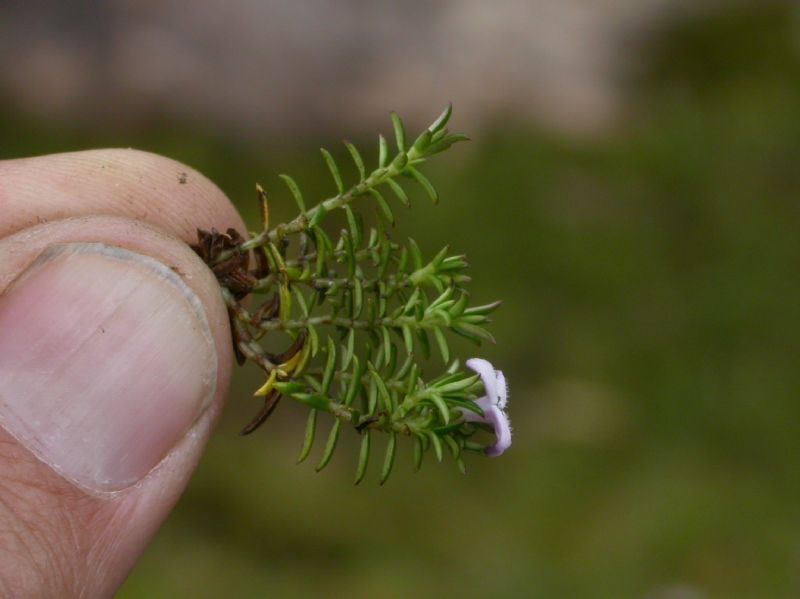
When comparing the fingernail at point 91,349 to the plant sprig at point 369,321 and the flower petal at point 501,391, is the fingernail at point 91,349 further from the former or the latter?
the flower petal at point 501,391

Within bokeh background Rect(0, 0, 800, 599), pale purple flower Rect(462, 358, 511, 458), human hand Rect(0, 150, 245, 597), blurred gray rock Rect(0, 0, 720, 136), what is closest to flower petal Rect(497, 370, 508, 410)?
pale purple flower Rect(462, 358, 511, 458)

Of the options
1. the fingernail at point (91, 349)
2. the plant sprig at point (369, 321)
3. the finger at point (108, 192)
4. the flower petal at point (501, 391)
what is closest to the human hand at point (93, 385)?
the fingernail at point (91, 349)

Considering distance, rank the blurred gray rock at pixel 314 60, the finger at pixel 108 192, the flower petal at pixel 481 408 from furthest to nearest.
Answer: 1. the blurred gray rock at pixel 314 60
2. the finger at pixel 108 192
3. the flower petal at pixel 481 408

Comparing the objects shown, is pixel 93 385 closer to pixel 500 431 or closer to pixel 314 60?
pixel 500 431

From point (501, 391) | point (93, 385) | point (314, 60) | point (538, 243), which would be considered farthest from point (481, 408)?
point (314, 60)

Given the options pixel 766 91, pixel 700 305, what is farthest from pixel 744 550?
pixel 766 91

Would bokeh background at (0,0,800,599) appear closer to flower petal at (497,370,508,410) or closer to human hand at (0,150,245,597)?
human hand at (0,150,245,597)
